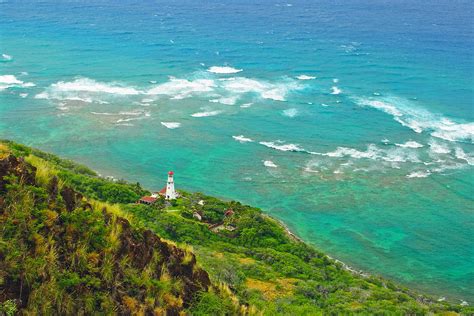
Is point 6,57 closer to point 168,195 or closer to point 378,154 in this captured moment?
point 168,195

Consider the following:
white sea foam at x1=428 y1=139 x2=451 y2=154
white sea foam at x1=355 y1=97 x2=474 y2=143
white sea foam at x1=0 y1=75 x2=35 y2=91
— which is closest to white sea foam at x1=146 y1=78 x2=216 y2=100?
white sea foam at x1=0 y1=75 x2=35 y2=91

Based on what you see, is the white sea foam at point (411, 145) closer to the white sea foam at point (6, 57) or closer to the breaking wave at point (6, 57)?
the breaking wave at point (6, 57)

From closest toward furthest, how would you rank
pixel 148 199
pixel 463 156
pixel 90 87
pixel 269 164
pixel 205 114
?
pixel 148 199 → pixel 269 164 → pixel 463 156 → pixel 205 114 → pixel 90 87

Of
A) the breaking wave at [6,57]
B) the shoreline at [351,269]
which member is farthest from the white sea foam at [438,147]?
the breaking wave at [6,57]

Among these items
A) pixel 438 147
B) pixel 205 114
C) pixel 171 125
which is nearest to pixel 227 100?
pixel 205 114

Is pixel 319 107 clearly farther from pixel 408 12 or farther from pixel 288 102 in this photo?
pixel 408 12
